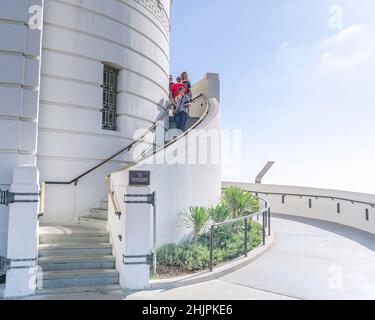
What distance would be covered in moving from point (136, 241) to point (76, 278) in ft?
3.91

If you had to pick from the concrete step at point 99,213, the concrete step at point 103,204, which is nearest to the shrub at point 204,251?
the concrete step at point 99,213

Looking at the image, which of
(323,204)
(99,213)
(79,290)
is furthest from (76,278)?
(323,204)

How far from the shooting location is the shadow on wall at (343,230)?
1096 cm

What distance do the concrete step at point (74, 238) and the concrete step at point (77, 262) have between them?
54 cm

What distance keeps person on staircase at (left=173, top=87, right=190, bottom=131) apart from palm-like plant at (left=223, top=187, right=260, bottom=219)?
297cm

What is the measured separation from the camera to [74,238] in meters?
7.59

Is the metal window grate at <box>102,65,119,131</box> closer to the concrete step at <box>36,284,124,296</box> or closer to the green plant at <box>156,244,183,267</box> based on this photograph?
the green plant at <box>156,244,183,267</box>

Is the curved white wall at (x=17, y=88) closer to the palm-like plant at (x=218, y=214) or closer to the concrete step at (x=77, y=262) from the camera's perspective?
the concrete step at (x=77, y=262)

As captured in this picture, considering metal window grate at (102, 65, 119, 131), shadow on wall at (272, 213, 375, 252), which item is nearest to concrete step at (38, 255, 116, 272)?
metal window grate at (102, 65, 119, 131)

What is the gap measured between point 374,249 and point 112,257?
690cm

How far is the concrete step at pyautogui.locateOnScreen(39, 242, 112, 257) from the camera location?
707 centimetres

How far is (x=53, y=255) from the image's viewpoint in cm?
707

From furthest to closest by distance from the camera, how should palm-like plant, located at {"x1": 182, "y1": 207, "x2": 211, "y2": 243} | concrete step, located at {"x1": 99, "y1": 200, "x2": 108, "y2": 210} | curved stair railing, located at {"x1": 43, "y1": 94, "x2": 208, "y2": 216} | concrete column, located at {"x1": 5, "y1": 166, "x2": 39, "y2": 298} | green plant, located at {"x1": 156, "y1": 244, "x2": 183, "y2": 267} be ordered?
1. concrete step, located at {"x1": 99, "y1": 200, "x2": 108, "y2": 210}
2. palm-like plant, located at {"x1": 182, "y1": 207, "x2": 211, "y2": 243}
3. green plant, located at {"x1": 156, "y1": 244, "x2": 183, "y2": 267}
4. curved stair railing, located at {"x1": 43, "y1": 94, "x2": 208, "y2": 216}
5. concrete column, located at {"x1": 5, "y1": 166, "x2": 39, "y2": 298}

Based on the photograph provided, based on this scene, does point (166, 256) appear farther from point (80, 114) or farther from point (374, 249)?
point (374, 249)
